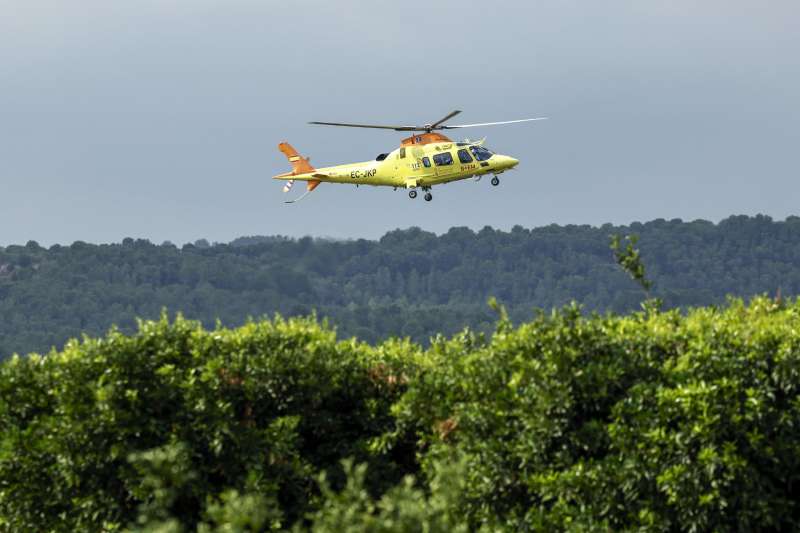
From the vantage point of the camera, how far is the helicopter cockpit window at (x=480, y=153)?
64250 millimetres

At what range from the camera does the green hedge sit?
2489cm

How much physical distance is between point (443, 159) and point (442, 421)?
38307 millimetres

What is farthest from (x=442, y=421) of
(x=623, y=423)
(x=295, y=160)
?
(x=295, y=160)

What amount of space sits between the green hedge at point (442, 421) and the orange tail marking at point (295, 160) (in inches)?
1929

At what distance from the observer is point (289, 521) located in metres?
26.9

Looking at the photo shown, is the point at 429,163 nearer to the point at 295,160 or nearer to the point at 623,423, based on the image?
the point at 295,160

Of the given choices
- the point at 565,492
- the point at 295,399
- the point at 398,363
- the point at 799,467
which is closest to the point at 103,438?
the point at 295,399

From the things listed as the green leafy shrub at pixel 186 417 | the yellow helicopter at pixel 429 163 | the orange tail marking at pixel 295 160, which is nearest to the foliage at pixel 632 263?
the green leafy shrub at pixel 186 417

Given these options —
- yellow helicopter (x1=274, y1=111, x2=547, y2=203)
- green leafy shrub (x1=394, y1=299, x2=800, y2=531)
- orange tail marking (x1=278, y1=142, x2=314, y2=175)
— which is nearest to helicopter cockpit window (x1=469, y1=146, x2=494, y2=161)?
yellow helicopter (x1=274, y1=111, x2=547, y2=203)

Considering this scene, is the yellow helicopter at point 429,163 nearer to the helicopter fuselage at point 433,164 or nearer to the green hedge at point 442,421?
the helicopter fuselage at point 433,164

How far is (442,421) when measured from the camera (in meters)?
27.1

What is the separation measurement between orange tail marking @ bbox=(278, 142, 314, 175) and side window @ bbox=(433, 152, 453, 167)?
1328 centimetres

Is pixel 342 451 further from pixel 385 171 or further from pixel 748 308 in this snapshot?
pixel 385 171

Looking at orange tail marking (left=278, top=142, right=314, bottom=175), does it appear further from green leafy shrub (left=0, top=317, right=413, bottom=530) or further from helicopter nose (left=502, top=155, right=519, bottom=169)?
green leafy shrub (left=0, top=317, right=413, bottom=530)
